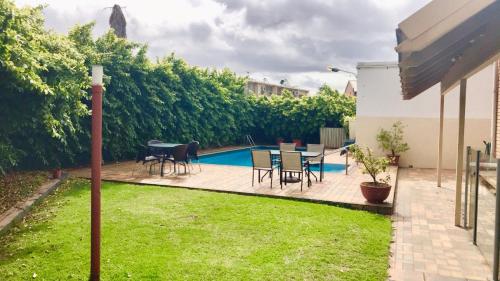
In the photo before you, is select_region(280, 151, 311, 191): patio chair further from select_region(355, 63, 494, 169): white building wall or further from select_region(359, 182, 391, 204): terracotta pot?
select_region(355, 63, 494, 169): white building wall

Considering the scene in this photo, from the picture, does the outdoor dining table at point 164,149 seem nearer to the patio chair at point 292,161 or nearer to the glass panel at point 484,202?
the patio chair at point 292,161

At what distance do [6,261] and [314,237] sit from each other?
162 inches

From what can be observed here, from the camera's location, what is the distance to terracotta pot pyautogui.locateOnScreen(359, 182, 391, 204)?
7.35 m

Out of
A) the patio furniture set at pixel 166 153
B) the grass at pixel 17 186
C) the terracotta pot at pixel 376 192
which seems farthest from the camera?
the patio furniture set at pixel 166 153

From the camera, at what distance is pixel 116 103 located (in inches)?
510

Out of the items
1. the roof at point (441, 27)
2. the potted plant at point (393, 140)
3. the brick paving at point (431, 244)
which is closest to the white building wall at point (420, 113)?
the potted plant at point (393, 140)

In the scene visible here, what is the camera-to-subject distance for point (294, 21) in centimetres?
1483

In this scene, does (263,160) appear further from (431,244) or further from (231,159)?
(231,159)

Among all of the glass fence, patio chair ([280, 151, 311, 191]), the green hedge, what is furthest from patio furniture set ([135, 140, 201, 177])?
the glass fence

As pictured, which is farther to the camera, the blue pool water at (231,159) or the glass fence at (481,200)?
the blue pool water at (231,159)

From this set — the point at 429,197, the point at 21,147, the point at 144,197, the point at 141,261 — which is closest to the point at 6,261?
the point at 141,261

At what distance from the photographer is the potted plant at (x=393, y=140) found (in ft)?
47.8

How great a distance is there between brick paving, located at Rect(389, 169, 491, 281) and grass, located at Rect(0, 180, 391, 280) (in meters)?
0.24

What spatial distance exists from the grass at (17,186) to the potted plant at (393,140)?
1175cm
